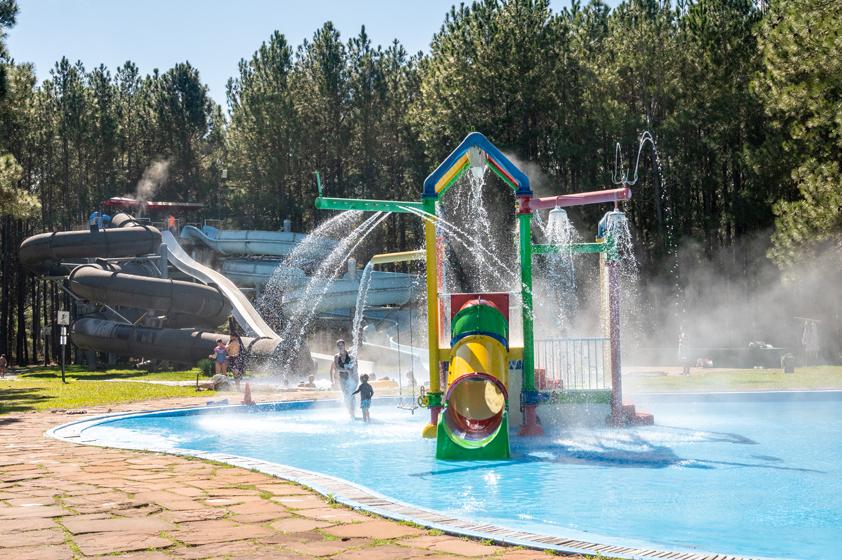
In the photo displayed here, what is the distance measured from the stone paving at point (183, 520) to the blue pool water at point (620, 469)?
1.34 m

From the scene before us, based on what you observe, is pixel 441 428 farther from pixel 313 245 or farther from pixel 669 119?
pixel 313 245

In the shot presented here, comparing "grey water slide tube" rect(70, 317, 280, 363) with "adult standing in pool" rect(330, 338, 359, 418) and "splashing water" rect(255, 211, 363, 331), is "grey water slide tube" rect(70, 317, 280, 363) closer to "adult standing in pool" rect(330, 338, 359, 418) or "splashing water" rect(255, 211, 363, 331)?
"splashing water" rect(255, 211, 363, 331)

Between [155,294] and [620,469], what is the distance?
27265 mm

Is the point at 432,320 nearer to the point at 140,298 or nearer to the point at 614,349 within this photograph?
the point at 614,349

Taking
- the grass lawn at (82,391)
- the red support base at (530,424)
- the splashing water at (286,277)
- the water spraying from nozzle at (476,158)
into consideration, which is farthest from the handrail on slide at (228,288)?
the water spraying from nozzle at (476,158)

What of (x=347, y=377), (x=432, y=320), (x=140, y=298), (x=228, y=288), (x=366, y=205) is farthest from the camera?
(x=228, y=288)

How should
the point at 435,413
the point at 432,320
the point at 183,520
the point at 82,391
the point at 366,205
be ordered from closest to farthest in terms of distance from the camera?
the point at 183,520, the point at 432,320, the point at 435,413, the point at 366,205, the point at 82,391

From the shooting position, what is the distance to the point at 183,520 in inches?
316

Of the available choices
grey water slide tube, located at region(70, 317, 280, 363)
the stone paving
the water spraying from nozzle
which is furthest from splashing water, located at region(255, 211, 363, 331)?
the stone paving

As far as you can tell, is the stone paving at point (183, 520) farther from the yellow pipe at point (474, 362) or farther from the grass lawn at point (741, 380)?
the grass lawn at point (741, 380)

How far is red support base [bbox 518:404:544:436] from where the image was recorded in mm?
15273

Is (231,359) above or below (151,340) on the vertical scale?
below

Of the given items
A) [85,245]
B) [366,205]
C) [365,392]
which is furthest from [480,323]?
[85,245]

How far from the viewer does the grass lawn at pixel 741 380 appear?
2276 cm
